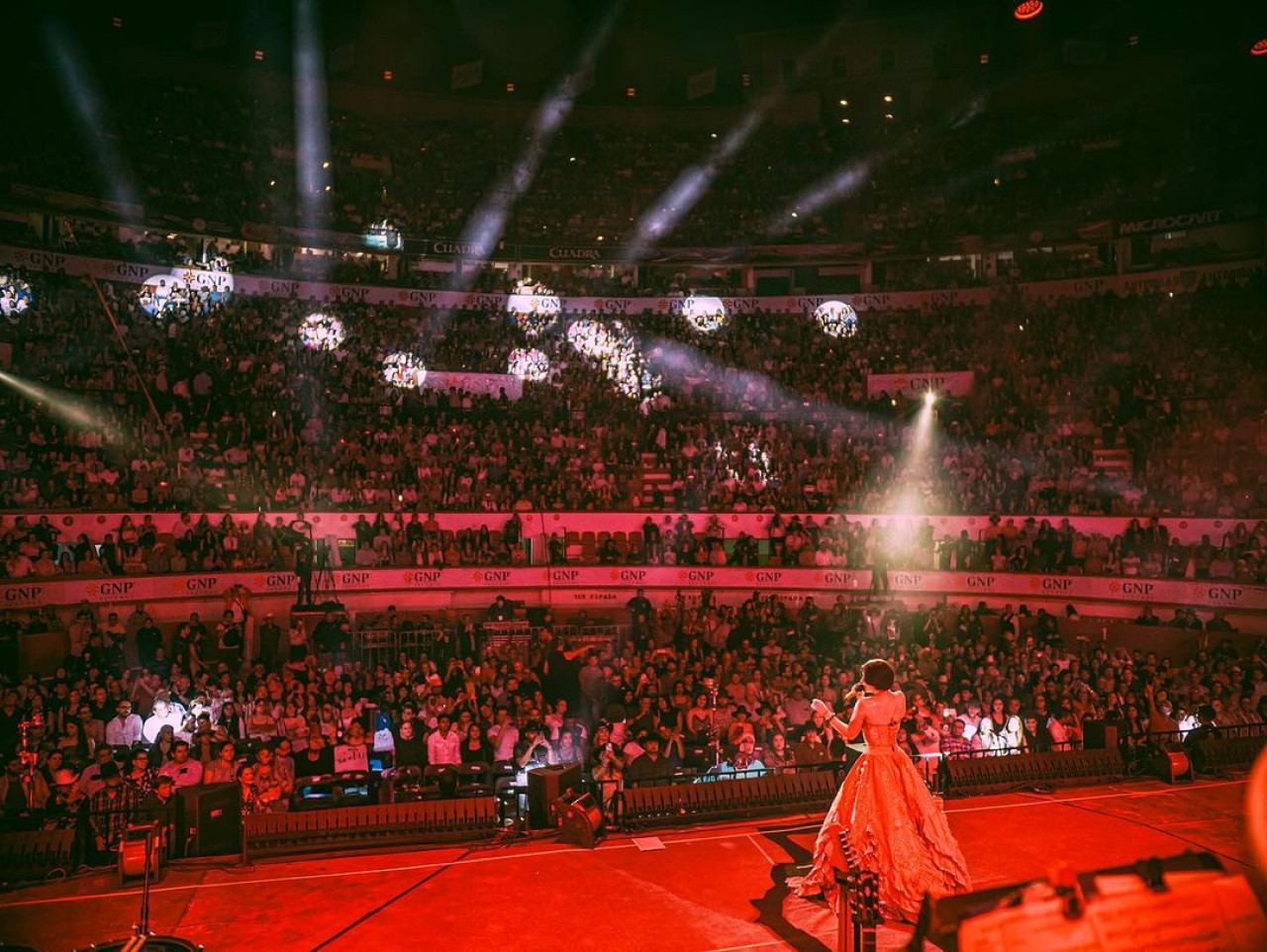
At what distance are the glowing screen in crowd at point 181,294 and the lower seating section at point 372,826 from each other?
63.4 ft

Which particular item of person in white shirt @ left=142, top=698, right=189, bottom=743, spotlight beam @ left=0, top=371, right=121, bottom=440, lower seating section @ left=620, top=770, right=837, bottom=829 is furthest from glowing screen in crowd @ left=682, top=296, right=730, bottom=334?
lower seating section @ left=620, top=770, right=837, bottom=829

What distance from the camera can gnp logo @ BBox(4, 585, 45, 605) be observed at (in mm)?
17359

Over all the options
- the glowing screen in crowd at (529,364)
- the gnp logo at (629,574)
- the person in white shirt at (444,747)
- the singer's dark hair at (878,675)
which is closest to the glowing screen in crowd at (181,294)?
the glowing screen in crowd at (529,364)

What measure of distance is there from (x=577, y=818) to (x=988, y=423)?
1884 cm

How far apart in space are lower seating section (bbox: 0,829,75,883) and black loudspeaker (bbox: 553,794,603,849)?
17.0ft

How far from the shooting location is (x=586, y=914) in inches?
335

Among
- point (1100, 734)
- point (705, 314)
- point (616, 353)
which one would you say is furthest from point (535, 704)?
point (705, 314)

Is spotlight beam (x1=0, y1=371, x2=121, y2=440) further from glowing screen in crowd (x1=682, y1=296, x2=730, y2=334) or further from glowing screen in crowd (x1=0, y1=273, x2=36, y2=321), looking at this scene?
glowing screen in crowd (x1=682, y1=296, x2=730, y2=334)

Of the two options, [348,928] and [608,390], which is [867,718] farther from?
[608,390]

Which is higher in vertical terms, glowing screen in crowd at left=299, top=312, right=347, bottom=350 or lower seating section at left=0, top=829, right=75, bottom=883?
glowing screen in crowd at left=299, top=312, right=347, bottom=350

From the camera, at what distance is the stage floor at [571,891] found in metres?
8.08

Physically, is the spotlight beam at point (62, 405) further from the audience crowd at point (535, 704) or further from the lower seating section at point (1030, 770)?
the lower seating section at point (1030, 770)

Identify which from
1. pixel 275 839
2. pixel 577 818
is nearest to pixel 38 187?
pixel 275 839

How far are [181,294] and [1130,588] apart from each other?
25.8 metres
